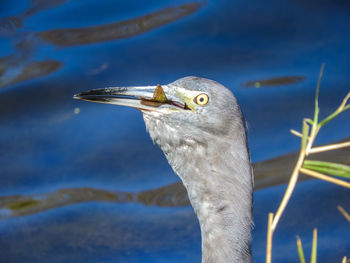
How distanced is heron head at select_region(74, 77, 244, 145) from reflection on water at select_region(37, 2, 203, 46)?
3198mm

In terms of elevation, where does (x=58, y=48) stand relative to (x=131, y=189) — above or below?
above

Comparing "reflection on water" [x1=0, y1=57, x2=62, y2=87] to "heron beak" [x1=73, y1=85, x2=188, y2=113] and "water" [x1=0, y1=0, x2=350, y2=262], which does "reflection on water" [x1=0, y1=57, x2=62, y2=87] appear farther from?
"heron beak" [x1=73, y1=85, x2=188, y2=113]

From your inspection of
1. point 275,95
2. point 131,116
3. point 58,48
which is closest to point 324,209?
point 275,95

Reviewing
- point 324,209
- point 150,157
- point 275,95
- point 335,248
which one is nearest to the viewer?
point 335,248

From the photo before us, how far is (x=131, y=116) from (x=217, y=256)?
2603 millimetres

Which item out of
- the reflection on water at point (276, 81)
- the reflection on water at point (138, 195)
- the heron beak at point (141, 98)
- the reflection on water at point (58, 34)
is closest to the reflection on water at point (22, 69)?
the reflection on water at point (58, 34)

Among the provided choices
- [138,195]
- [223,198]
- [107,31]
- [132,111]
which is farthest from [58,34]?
[223,198]

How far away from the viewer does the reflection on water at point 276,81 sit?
555cm

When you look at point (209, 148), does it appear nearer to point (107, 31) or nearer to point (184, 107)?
point (184, 107)

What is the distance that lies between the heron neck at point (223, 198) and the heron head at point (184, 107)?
3.7 inches

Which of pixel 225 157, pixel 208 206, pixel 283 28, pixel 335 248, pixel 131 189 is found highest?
pixel 283 28

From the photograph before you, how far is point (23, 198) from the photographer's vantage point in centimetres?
482

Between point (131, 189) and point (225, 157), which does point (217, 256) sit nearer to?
point (225, 157)

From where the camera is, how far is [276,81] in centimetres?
560
